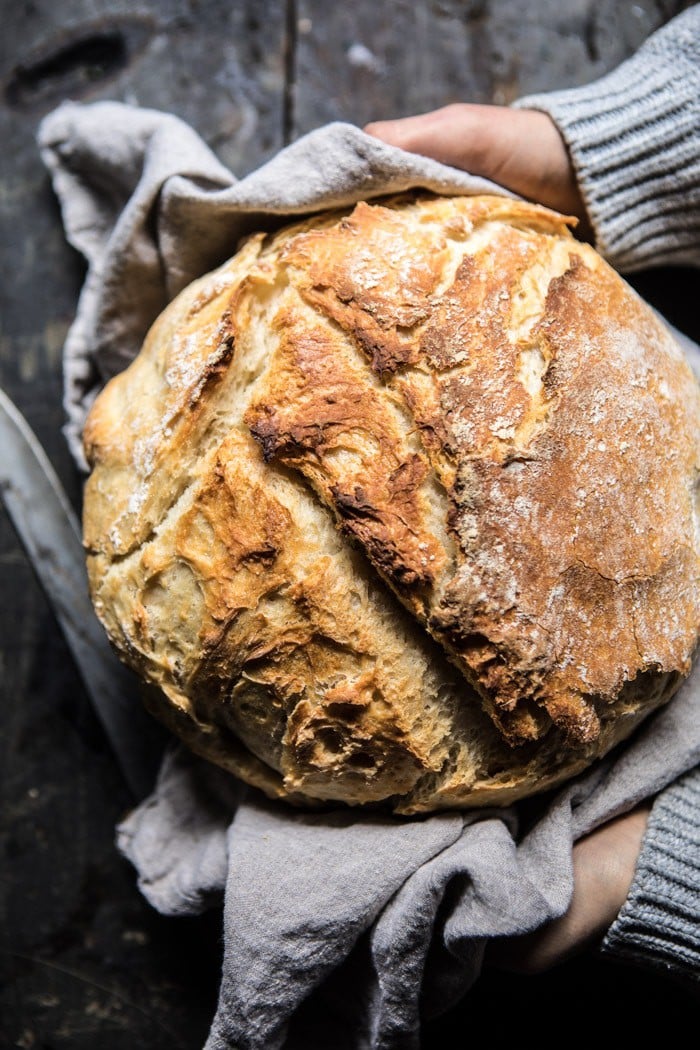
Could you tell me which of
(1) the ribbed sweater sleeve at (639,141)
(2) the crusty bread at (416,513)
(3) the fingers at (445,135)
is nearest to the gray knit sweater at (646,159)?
(1) the ribbed sweater sleeve at (639,141)

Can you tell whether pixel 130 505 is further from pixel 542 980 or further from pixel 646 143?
pixel 542 980

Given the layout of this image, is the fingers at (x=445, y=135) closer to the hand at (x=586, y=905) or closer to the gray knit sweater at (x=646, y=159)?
the gray knit sweater at (x=646, y=159)

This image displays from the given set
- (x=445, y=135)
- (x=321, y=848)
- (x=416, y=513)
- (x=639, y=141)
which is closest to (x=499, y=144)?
(x=445, y=135)

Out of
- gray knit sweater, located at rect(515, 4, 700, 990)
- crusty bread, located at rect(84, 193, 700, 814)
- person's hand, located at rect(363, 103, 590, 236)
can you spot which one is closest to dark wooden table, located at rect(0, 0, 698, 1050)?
gray knit sweater, located at rect(515, 4, 700, 990)

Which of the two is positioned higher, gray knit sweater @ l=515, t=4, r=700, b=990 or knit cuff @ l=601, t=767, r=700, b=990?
gray knit sweater @ l=515, t=4, r=700, b=990

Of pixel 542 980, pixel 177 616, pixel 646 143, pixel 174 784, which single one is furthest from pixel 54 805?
pixel 646 143

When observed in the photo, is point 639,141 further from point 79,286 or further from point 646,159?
point 79,286

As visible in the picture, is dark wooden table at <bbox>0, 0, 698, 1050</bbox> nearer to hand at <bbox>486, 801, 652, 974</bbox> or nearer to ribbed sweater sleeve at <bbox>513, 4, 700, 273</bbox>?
ribbed sweater sleeve at <bbox>513, 4, 700, 273</bbox>
